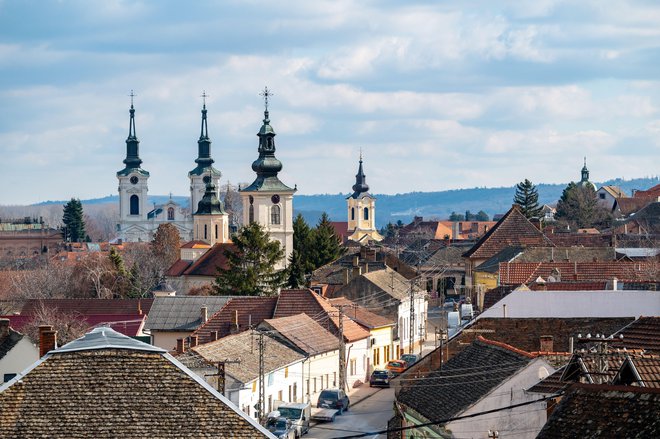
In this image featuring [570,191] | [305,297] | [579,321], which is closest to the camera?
[579,321]

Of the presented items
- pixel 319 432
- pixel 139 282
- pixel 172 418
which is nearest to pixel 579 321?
pixel 319 432

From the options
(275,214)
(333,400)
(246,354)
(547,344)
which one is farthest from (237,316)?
(275,214)

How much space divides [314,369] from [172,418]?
35.0 meters

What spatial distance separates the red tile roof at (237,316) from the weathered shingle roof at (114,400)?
35.6m

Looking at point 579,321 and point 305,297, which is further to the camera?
point 305,297

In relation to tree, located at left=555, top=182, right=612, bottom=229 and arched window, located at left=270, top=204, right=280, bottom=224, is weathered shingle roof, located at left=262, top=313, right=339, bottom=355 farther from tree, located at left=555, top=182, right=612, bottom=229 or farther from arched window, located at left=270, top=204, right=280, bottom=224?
tree, located at left=555, top=182, right=612, bottom=229

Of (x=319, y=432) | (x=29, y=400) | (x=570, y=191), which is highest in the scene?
(x=570, y=191)

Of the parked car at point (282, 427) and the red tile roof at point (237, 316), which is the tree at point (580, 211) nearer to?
the red tile roof at point (237, 316)

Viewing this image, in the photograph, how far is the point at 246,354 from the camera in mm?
50969

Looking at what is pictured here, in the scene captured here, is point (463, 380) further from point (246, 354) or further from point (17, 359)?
point (246, 354)

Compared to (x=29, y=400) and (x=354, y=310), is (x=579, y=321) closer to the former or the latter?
(x=29, y=400)

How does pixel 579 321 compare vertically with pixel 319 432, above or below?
above

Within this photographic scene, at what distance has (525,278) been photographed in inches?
2393

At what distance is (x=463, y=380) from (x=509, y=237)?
49302mm
